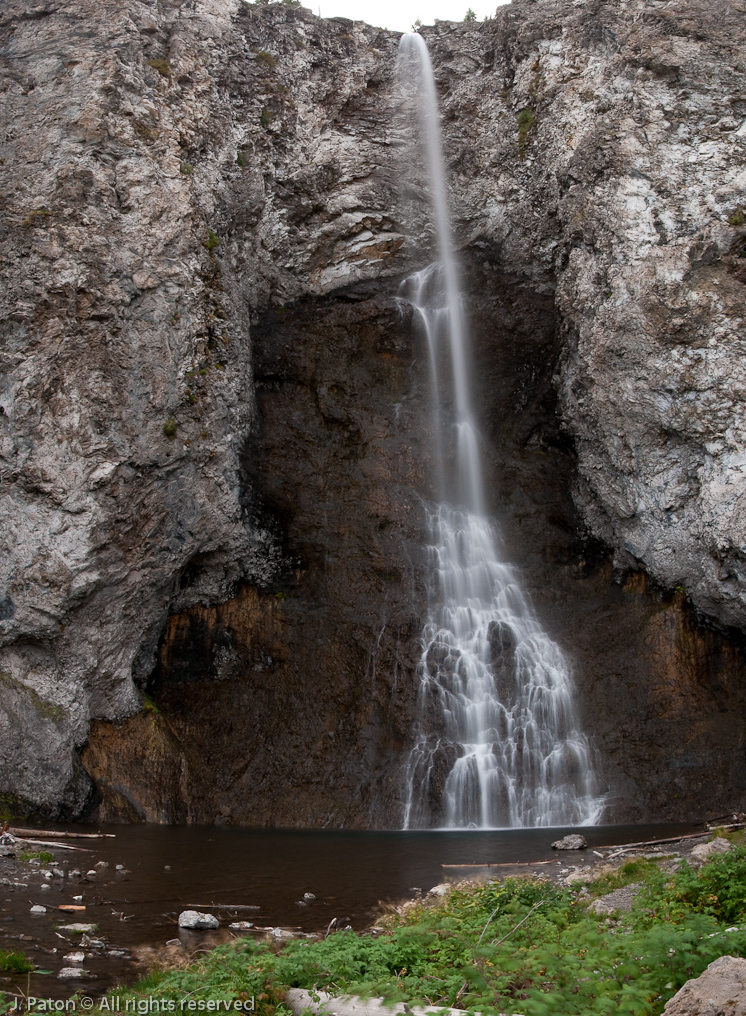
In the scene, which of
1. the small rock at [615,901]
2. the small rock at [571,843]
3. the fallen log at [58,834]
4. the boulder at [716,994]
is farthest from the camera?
the fallen log at [58,834]

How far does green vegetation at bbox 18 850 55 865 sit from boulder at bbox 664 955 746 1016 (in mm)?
8976

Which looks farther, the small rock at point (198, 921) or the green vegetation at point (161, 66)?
the green vegetation at point (161, 66)

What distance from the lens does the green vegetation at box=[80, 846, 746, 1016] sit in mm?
3982

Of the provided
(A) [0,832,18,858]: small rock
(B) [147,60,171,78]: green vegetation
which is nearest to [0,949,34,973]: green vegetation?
(A) [0,832,18,858]: small rock

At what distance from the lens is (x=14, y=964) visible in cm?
564

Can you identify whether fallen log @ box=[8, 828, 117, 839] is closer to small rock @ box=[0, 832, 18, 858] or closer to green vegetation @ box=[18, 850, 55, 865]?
small rock @ box=[0, 832, 18, 858]

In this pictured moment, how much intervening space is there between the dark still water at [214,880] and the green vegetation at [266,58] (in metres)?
21.4

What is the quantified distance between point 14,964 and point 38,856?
5178 mm

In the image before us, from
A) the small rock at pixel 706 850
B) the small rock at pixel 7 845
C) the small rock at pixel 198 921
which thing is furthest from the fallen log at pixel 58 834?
the small rock at pixel 706 850

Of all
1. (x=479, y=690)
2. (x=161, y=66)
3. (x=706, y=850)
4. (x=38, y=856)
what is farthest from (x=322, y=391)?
(x=706, y=850)

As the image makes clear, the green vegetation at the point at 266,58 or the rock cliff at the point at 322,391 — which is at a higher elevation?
the green vegetation at the point at 266,58

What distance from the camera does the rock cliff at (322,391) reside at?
15.5m

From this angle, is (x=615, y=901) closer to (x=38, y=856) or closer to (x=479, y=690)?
(x=38, y=856)

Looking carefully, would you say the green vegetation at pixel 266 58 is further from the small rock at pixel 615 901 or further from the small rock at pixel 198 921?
the small rock at pixel 615 901
